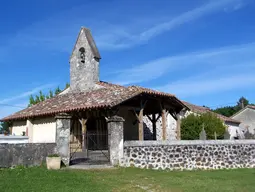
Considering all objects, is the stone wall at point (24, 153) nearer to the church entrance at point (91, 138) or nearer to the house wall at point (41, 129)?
the church entrance at point (91, 138)

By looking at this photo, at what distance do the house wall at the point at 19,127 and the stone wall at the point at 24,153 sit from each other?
9.79m

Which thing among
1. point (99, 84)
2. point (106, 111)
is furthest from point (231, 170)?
point (99, 84)

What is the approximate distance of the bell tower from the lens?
2109 cm

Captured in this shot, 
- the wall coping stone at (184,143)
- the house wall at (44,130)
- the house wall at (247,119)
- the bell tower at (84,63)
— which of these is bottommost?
the wall coping stone at (184,143)

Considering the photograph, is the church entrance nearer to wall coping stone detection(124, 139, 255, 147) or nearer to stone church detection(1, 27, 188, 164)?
stone church detection(1, 27, 188, 164)

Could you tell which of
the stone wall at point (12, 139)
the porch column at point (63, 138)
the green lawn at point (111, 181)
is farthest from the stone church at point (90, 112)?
the green lawn at point (111, 181)

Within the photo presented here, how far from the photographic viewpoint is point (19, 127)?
2181 centimetres

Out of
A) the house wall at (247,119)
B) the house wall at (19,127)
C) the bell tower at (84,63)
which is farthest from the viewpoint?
the house wall at (247,119)

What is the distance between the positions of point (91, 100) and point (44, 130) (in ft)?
14.3

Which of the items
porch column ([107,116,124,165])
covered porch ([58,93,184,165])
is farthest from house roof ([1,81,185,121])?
porch column ([107,116,124,165])

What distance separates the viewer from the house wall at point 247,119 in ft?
124

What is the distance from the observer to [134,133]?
2062 cm

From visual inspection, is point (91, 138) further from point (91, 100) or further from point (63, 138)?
point (63, 138)

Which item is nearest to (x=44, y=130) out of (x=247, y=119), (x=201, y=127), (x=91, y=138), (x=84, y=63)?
(x=91, y=138)
